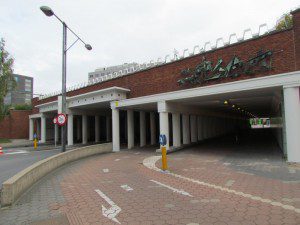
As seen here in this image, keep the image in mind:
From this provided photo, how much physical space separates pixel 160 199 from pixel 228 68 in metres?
10.1

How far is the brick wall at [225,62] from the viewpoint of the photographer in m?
12.1

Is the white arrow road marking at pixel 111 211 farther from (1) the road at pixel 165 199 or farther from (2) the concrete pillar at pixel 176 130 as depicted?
(2) the concrete pillar at pixel 176 130

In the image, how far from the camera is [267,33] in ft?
43.0

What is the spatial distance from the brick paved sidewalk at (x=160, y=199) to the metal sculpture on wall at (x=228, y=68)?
5.50 metres

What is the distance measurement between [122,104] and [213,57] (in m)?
9.17

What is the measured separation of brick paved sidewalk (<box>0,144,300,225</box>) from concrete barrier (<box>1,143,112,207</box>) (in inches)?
9.9

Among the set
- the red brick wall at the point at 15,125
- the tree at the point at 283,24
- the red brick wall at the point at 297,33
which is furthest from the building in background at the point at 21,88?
the red brick wall at the point at 297,33

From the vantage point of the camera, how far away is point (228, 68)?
14500 mm

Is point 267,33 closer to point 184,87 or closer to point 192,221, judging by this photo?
point 184,87

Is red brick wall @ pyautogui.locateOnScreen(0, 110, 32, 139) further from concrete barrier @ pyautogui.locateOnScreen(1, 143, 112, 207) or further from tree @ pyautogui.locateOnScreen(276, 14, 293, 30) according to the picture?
tree @ pyautogui.locateOnScreen(276, 14, 293, 30)

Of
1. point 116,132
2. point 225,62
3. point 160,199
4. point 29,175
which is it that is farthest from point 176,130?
point 160,199

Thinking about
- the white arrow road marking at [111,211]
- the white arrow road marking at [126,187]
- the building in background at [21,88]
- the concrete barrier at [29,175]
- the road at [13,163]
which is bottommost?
the white arrow road marking at [111,211]

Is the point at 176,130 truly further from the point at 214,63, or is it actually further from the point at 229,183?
the point at 229,183

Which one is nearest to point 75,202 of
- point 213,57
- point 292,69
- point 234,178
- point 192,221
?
point 192,221
